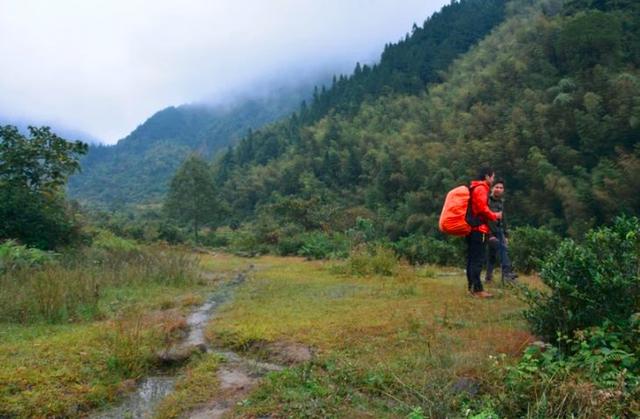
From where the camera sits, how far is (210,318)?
654 cm

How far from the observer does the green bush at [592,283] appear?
3.57 m

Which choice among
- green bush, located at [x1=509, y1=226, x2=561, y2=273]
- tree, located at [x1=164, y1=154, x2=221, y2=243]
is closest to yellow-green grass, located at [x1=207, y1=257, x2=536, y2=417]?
green bush, located at [x1=509, y1=226, x2=561, y2=273]

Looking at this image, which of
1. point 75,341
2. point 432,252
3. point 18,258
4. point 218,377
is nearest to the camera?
point 218,377

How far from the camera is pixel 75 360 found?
14.3ft

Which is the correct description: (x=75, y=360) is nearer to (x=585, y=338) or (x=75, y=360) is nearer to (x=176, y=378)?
(x=176, y=378)

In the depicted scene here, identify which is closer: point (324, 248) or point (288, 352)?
point (288, 352)

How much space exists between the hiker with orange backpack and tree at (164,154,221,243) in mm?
36986

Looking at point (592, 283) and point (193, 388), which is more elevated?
point (592, 283)

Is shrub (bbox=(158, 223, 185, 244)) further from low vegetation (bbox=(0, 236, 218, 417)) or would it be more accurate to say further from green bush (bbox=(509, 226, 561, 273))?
green bush (bbox=(509, 226, 561, 273))

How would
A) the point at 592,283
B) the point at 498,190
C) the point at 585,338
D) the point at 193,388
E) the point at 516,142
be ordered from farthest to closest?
the point at 516,142 → the point at 498,190 → the point at 193,388 → the point at 592,283 → the point at 585,338

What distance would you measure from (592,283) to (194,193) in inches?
1593

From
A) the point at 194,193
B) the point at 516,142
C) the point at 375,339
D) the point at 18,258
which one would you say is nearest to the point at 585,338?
the point at 375,339

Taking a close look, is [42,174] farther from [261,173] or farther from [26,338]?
[261,173]

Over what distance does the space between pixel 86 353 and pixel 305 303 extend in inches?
124
